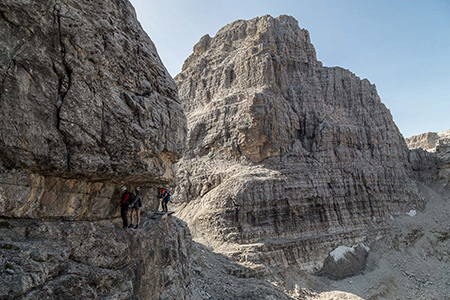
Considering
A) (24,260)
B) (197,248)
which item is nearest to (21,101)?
(24,260)

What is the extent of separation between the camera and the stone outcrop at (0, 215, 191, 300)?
6031 millimetres

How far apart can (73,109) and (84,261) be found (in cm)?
457

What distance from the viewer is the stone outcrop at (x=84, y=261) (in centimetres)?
603

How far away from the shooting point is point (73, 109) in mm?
7699

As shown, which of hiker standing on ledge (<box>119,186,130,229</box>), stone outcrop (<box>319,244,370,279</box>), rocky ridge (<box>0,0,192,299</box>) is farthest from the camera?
stone outcrop (<box>319,244,370,279</box>)

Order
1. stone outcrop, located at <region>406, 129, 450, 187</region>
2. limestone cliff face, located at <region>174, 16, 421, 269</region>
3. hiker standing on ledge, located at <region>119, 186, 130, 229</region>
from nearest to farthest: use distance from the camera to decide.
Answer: hiker standing on ledge, located at <region>119, 186, 130, 229</region> → limestone cliff face, located at <region>174, 16, 421, 269</region> → stone outcrop, located at <region>406, 129, 450, 187</region>

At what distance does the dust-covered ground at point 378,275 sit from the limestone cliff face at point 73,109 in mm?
8771

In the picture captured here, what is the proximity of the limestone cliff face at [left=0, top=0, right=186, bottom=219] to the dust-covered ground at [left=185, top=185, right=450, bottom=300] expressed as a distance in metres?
8.77

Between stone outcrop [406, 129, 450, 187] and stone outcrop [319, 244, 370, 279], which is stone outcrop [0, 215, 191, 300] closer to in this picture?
stone outcrop [319, 244, 370, 279]

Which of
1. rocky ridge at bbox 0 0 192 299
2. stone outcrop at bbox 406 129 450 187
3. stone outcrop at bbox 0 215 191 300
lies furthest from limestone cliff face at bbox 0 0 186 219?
stone outcrop at bbox 406 129 450 187

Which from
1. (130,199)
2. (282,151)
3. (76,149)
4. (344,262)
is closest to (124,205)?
Result: (130,199)

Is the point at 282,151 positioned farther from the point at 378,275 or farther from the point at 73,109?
the point at 73,109

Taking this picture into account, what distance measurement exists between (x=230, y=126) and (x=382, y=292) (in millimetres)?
22551

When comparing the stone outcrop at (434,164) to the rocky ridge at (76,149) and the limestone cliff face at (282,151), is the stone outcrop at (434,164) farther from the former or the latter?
the rocky ridge at (76,149)
